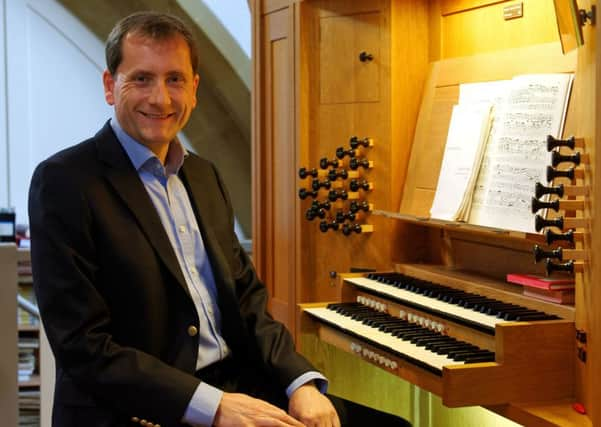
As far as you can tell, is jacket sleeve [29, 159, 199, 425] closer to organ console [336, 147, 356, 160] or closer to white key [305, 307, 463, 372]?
white key [305, 307, 463, 372]

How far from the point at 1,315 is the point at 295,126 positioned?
6.41 ft

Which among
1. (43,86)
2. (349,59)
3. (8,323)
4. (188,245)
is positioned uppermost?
(43,86)

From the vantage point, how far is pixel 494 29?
139 inches

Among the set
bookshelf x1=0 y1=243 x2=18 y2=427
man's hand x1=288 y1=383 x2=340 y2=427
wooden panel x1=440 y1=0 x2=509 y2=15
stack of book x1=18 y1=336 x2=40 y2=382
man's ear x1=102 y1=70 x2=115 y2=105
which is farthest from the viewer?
stack of book x1=18 y1=336 x2=40 y2=382

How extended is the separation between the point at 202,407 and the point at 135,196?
50 cm

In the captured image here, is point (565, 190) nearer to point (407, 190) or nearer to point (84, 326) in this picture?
point (84, 326)

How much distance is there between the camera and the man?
77.9 inches

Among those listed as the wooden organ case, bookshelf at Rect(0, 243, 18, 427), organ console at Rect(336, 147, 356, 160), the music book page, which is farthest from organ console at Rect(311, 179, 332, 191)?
bookshelf at Rect(0, 243, 18, 427)

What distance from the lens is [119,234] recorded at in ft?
6.74

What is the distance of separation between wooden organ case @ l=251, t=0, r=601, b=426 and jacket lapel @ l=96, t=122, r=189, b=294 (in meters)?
0.89

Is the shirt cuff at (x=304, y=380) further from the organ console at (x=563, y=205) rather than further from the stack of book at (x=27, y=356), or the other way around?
the stack of book at (x=27, y=356)

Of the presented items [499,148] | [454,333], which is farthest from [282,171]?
[454,333]

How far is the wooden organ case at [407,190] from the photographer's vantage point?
2.54m

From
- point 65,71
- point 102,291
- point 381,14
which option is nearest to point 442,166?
point 381,14
